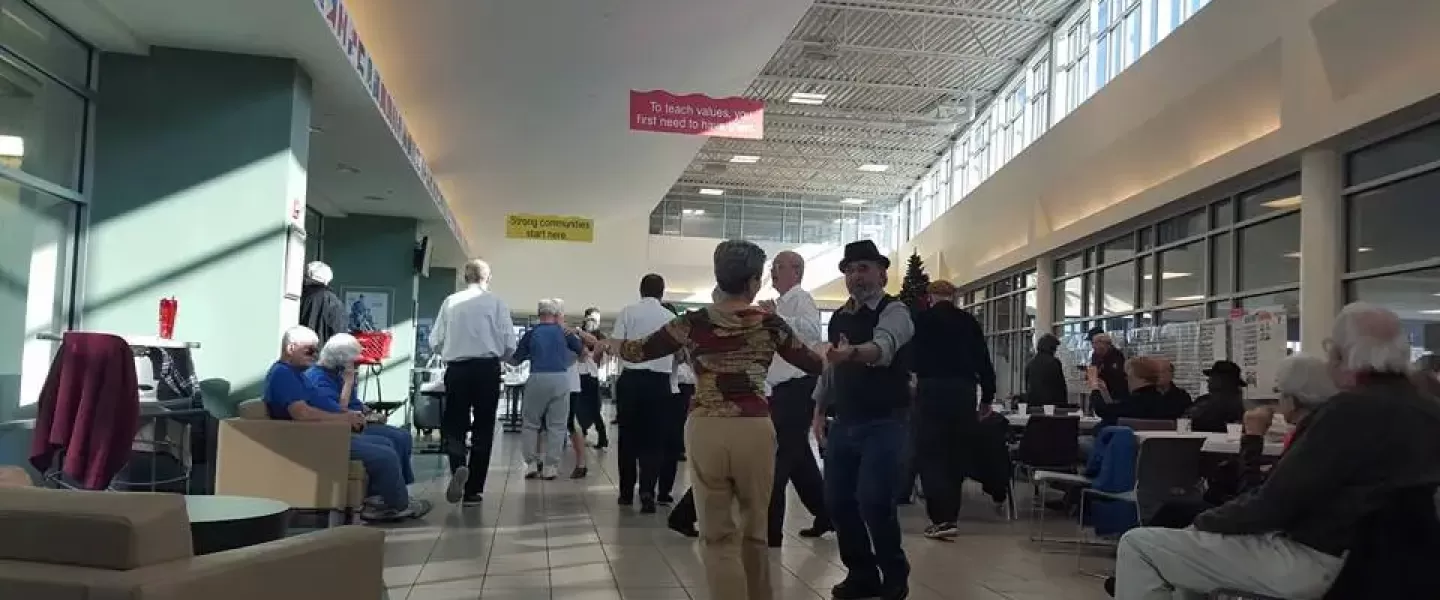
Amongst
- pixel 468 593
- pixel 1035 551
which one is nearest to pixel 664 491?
→ pixel 1035 551

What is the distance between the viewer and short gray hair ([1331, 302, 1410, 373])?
2.64 meters

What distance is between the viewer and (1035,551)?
5812mm

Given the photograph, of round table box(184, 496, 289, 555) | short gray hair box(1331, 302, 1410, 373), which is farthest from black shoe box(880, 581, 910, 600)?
round table box(184, 496, 289, 555)

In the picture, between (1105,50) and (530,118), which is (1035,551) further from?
(1105,50)

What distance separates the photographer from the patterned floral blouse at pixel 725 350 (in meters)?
3.15

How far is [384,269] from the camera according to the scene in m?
13.5

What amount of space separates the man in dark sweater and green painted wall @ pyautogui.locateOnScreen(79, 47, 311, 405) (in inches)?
152

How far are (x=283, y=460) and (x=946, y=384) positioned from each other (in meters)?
3.70

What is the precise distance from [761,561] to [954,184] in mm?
19879

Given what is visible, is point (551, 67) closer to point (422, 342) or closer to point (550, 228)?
point (422, 342)

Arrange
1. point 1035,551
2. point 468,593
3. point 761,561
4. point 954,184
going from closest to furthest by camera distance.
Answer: point 761,561 → point 468,593 → point 1035,551 → point 954,184

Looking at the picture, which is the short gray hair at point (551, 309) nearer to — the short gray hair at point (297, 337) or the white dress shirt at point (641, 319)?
the white dress shirt at point (641, 319)

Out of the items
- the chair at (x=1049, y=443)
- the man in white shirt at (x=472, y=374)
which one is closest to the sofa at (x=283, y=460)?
the man in white shirt at (x=472, y=374)

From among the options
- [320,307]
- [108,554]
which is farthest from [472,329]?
[108,554]
